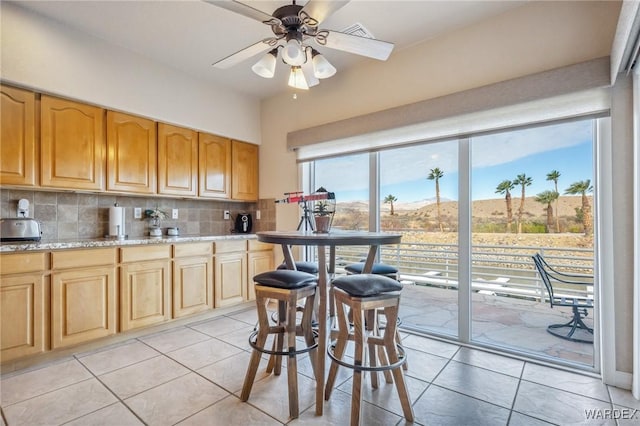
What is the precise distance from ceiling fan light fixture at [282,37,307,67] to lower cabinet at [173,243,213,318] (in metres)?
2.18

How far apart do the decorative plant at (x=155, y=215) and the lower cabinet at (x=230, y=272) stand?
0.72 meters

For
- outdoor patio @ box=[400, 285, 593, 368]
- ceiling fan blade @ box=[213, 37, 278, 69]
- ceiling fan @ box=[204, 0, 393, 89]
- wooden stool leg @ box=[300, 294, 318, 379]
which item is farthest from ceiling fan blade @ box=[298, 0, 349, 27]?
outdoor patio @ box=[400, 285, 593, 368]

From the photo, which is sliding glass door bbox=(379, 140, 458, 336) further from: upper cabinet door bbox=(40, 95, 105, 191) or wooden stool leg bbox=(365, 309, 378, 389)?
upper cabinet door bbox=(40, 95, 105, 191)

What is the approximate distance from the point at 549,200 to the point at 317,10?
2.23 m

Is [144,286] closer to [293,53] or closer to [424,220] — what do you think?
[293,53]

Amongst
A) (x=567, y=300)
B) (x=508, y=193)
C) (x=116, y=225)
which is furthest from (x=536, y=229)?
(x=116, y=225)

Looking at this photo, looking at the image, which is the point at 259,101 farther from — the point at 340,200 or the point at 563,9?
the point at 563,9

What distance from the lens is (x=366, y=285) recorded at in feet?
5.32

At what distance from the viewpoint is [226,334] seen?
9.40 ft

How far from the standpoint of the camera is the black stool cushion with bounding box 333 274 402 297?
1601mm

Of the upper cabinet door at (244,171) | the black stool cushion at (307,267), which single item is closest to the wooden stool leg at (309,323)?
the black stool cushion at (307,267)

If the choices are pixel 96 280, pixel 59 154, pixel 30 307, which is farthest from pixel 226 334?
pixel 59 154

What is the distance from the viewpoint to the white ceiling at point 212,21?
228 centimetres

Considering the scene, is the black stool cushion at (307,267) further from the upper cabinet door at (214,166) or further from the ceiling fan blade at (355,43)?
the upper cabinet door at (214,166)
